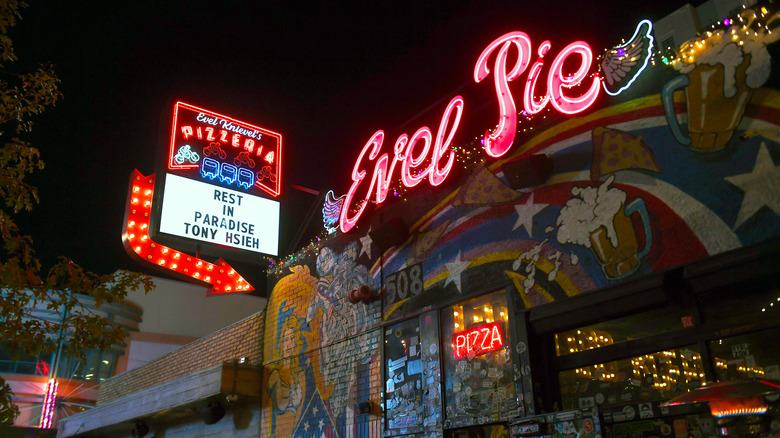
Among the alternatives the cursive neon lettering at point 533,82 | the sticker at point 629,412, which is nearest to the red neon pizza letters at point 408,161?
the cursive neon lettering at point 533,82

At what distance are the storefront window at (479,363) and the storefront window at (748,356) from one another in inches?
100

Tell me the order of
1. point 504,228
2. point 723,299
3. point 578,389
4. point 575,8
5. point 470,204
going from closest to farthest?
point 723,299 → point 578,389 → point 504,228 → point 470,204 → point 575,8

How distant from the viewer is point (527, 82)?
8.95 metres

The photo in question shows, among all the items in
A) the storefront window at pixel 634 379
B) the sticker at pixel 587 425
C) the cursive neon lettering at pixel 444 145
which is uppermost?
the cursive neon lettering at pixel 444 145

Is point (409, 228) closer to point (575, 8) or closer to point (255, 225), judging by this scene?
point (255, 225)

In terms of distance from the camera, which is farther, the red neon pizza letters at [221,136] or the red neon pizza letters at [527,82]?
the red neon pizza letters at [221,136]

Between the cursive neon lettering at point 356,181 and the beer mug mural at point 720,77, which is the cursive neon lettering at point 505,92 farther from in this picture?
the cursive neon lettering at point 356,181

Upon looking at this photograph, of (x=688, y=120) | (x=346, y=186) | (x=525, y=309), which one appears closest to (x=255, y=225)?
(x=346, y=186)

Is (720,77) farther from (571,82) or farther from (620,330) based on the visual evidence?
(620,330)

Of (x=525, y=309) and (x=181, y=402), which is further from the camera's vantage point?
(x=181, y=402)

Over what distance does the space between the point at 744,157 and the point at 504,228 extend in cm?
Result: 332

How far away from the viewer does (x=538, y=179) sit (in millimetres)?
8383

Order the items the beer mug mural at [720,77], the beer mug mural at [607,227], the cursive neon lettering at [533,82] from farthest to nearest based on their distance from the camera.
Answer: the cursive neon lettering at [533,82]
the beer mug mural at [607,227]
the beer mug mural at [720,77]

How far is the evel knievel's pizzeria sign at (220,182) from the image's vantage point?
1230cm
